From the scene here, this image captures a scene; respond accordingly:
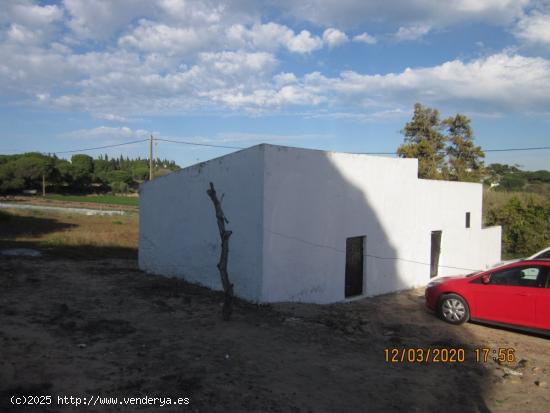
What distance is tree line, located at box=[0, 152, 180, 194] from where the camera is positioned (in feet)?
236

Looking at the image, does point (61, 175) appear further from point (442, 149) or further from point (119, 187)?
point (442, 149)

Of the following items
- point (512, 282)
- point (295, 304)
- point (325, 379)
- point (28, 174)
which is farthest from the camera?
point (28, 174)

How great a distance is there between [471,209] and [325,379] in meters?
12.7

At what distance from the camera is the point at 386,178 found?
1245 centimetres

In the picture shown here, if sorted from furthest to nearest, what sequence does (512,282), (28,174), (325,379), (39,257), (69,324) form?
(28,174) < (39,257) < (512,282) < (69,324) < (325,379)

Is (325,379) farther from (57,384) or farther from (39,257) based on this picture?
(39,257)

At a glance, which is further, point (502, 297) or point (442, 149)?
point (442, 149)

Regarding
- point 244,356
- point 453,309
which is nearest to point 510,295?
point 453,309

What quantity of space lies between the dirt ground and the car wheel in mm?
299

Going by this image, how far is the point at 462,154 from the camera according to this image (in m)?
29.9

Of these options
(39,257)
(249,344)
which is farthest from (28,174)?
(249,344)

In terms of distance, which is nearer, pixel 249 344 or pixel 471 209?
pixel 249 344

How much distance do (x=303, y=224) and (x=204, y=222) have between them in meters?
2.58

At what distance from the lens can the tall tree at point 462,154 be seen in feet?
97.1
